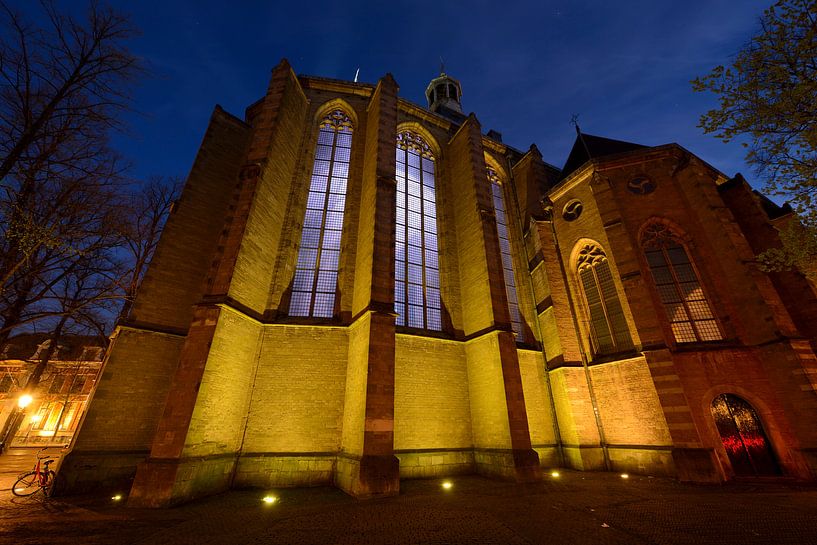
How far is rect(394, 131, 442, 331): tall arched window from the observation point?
12164mm

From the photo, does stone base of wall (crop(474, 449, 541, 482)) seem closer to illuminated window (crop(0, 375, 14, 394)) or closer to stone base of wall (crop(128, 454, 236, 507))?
stone base of wall (crop(128, 454, 236, 507))

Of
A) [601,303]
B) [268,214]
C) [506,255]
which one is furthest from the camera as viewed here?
[506,255]

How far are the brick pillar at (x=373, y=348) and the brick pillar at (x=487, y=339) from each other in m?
3.69

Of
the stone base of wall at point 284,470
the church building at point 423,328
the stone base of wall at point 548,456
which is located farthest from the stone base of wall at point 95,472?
the stone base of wall at point 548,456

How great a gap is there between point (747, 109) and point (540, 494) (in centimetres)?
1019

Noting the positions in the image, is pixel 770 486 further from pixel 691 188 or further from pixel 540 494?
pixel 691 188

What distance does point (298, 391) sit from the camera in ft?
31.0

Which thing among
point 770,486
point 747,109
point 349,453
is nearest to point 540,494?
point 349,453

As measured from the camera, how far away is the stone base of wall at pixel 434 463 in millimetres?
9680

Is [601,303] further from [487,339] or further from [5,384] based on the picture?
[5,384]

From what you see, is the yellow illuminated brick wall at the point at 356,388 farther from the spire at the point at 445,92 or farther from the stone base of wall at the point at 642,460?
the spire at the point at 445,92

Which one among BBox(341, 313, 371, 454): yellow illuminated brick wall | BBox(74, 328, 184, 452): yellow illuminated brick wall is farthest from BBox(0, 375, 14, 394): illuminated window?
BBox(341, 313, 371, 454): yellow illuminated brick wall

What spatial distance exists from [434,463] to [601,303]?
8862 mm

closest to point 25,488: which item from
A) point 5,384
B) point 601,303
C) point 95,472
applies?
point 95,472
